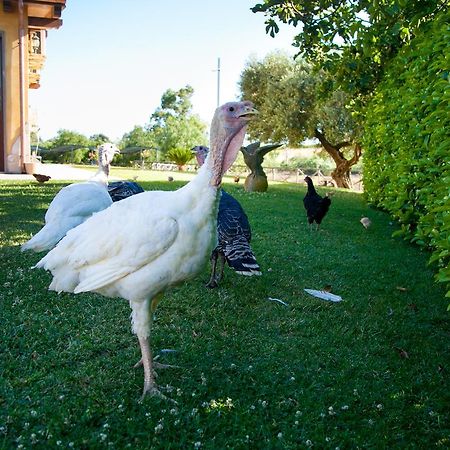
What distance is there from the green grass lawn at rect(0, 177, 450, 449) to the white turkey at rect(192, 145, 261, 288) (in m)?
0.34

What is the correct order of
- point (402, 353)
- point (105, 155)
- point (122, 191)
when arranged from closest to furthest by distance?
point (402, 353), point (122, 191), point (105, 155)

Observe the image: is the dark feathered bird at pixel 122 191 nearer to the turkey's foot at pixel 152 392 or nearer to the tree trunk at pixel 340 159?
the turkey's foot at pixel 152 392

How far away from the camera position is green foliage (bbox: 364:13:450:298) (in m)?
4.78

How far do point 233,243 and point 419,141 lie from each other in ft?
11.7

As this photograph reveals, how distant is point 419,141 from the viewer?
6.71 m

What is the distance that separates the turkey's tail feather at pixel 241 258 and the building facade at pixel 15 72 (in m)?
11.7

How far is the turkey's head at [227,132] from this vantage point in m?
2.81

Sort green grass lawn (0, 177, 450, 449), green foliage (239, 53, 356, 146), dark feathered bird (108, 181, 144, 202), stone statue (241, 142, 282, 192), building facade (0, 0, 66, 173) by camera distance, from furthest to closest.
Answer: green foliage (239, 53, 356, 146), stone statue (241, 142, 282, 192), building facade (0, 0, 66, 173), dark feathered bird (108, 181, 144, 202), green grass lawn (0, 177, 450, 449)

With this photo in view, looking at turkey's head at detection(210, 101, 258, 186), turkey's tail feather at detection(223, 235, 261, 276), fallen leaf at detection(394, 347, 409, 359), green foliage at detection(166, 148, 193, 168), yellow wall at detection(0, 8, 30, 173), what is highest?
yellow wall at detection(0, 8, 30, 173)

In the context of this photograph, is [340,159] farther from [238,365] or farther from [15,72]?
[238,365]

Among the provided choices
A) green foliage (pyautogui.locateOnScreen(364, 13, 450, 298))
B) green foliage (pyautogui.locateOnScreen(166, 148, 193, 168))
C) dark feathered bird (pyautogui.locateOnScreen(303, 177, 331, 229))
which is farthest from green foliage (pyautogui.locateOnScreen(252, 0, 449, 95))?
green foliage (pyautogui.locateOnScreen(166, 148, 193, 168))

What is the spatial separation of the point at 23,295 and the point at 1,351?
105 centimetres

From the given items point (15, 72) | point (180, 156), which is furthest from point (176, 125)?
point (15, 72)

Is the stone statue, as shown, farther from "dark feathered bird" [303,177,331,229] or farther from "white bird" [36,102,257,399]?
"white bird" [36,102,257,399]
